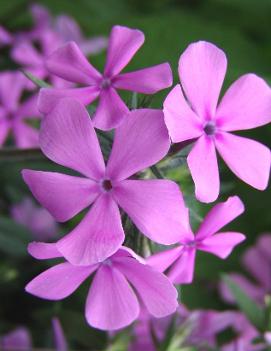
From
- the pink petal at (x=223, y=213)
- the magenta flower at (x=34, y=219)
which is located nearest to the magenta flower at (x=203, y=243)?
the pink petal at (x=223, y=213)

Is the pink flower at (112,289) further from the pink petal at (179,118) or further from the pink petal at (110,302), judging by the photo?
the pink petal at (179,118)

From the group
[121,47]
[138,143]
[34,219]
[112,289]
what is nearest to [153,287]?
[112,289]

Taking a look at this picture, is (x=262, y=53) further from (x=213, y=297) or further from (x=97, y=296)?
(x=97, y=296)

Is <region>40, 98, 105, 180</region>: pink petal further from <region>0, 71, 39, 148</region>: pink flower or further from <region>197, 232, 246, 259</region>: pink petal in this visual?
<region>0, 71, 39, 148</region>: pink flower

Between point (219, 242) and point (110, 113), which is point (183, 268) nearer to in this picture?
point (219, 242)

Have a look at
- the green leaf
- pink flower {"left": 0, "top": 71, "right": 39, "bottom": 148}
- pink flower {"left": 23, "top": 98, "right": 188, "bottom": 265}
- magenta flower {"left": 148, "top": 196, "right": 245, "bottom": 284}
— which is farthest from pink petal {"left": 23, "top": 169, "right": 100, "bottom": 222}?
pink flower {"left": 0, "top": 71, "right": 39, "bottom": 148}

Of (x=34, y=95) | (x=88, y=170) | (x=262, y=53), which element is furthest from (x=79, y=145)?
(x=262, y=53)
